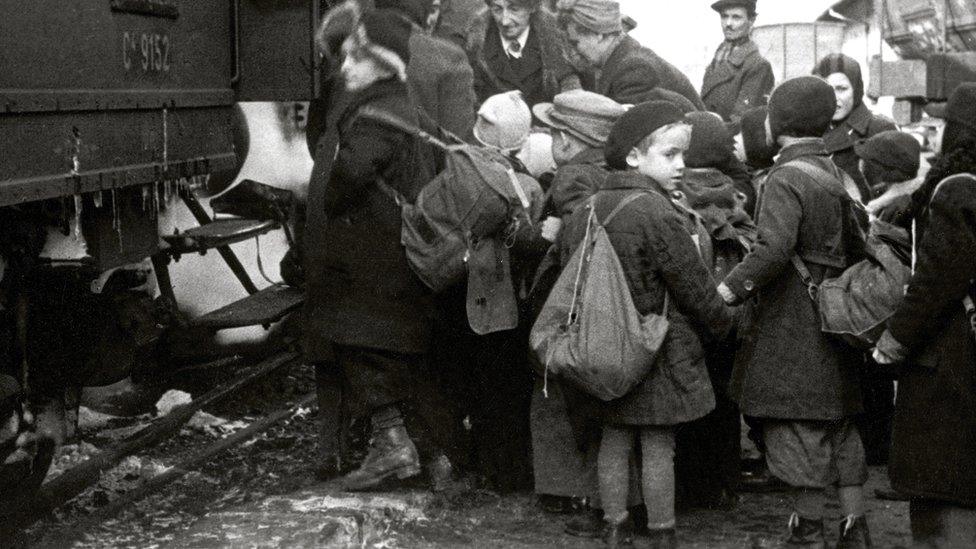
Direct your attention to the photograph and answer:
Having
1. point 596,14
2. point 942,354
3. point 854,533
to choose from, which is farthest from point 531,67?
point 942,354

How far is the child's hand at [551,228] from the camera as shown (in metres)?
5.39

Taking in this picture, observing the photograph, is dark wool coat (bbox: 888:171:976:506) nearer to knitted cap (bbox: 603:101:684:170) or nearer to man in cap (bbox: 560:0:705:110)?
knitted cap (bbox: 603:101:684:170)

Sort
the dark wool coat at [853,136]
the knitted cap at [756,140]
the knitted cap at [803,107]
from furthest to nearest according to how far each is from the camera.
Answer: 1. the dark wool coat at [853,136]
2. the knitted cap at [756,140]
3. the knitted cap at [803,107]

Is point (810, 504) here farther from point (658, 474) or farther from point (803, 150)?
point (803, 150)

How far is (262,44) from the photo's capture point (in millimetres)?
6855

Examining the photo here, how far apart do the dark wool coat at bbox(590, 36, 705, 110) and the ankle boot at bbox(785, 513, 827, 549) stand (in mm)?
1934

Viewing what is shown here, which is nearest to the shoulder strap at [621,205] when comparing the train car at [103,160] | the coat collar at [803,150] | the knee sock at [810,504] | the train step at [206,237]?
the coat collar at [803,150]

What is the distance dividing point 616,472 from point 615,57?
6.98 ft

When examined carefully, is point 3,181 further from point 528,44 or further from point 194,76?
point 528,44

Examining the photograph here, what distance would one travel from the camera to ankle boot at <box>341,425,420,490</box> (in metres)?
5.52

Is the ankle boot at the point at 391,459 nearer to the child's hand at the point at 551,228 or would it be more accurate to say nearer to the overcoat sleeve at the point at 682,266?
the child's hand at the point at 551,228

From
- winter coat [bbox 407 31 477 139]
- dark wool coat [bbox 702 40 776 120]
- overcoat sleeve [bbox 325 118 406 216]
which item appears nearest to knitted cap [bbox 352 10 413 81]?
overcoat sleeve [bbox 325 118 406 216]

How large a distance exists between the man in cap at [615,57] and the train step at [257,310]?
1.91 m

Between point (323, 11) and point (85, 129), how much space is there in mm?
3033
